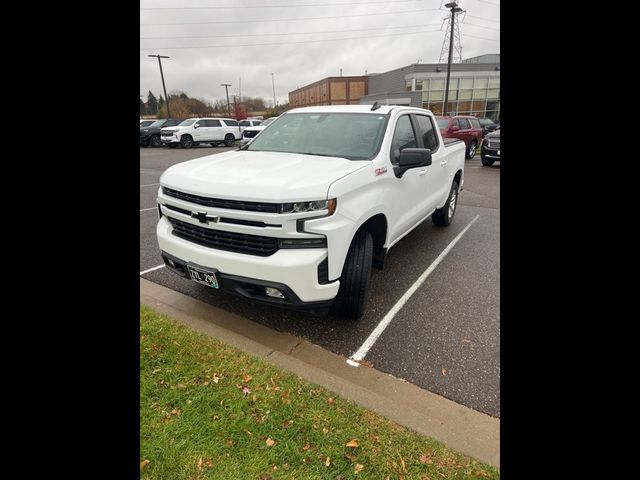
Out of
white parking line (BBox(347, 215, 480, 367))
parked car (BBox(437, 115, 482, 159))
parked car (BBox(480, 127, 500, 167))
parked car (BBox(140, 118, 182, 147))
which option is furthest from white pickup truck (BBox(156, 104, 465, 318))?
parked car (BBox(140, 118, 182, 147))

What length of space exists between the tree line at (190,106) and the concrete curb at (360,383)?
44.1 meters

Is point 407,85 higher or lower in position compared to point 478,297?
higher

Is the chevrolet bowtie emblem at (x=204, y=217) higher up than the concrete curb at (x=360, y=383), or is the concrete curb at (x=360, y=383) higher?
the chevrolet bowtie emblem at (x=204, y=217)

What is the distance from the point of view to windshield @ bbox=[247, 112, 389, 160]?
142 inches

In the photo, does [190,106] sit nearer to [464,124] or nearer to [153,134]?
[153,134]

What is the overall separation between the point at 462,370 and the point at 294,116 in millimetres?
3309

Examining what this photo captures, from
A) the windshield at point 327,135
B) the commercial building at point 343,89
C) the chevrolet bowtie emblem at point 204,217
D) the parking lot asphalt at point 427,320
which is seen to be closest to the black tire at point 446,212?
the parking lot asphalt at point 427,320

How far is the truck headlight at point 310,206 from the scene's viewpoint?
2.56 m

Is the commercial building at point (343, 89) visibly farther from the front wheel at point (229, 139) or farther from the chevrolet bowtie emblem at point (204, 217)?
the chevrolet bowtie emblem at point (204, 217)

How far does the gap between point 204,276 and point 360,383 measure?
1.41 meters
